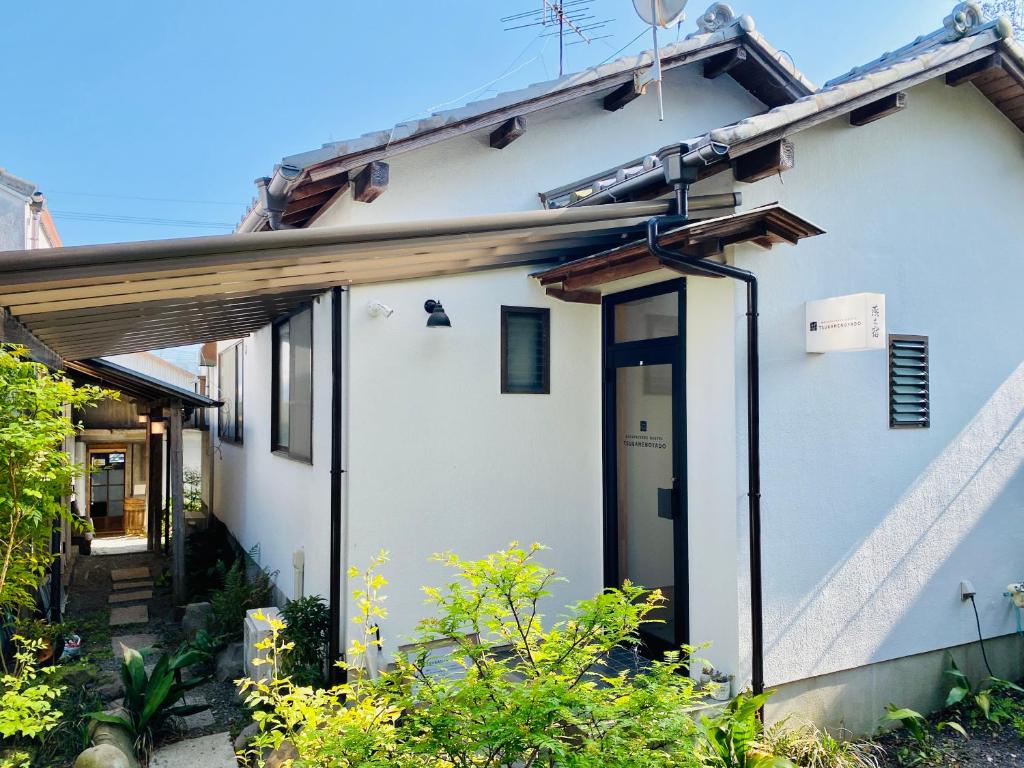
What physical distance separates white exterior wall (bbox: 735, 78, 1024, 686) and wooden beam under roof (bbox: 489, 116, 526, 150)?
2.72 meters

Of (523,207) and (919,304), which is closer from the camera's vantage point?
(919,304)

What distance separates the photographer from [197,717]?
7133mm

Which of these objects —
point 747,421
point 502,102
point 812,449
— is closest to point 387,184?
point 502,102

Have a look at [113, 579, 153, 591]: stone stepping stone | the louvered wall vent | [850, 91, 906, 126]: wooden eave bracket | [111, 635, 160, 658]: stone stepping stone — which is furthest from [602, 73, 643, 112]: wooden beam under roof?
[113, 579, 153, 591]: stone stepping stone

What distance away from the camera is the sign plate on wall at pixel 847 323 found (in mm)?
5938

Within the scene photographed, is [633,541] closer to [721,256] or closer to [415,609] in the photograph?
[415,609]

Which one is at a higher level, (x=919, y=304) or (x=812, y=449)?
(x=919, y=304)

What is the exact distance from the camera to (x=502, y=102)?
7746 millimetres

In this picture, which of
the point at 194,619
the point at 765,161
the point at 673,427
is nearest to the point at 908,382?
the point at 673,427

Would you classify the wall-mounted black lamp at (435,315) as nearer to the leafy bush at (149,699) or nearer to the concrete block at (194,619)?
the leafy bush at (149,699)

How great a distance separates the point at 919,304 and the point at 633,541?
362 cm

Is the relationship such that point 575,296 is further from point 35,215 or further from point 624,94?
point 35,215

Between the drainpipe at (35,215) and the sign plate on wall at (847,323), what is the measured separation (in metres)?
12.8

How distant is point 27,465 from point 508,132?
18.2ft
